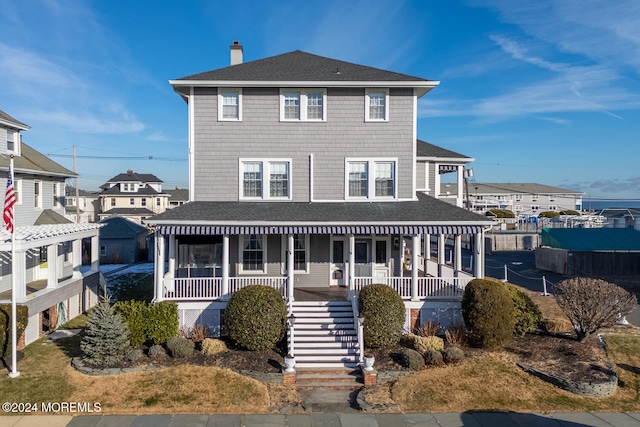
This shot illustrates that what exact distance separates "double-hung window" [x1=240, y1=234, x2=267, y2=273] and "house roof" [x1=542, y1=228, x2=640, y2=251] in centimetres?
2327

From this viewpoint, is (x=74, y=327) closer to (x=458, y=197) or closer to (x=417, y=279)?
(x=417, y=279)

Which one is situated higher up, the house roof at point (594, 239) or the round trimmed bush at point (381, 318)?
the house roof at point (594, 239)

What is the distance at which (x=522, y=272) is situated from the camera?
99.2 ft

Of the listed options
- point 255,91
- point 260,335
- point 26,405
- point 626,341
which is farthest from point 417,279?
point 26,405

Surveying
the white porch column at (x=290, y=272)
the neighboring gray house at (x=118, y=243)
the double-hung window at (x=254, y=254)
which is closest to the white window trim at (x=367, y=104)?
the white porch column at (x=290, y=272)

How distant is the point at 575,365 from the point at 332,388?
7666 mm

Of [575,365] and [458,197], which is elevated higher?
[458,197]

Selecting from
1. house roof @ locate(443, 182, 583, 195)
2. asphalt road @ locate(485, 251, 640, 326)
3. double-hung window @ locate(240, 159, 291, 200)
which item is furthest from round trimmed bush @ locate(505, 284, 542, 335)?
house roof @ locate(443, 182, 583, 195)

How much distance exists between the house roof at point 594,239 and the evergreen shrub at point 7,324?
3193 cm

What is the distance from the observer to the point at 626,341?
15.0 meters

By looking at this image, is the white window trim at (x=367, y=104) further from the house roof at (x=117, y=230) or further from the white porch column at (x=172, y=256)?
the house roof at (x=117, y=230)

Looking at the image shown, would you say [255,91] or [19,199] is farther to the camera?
[19,199]

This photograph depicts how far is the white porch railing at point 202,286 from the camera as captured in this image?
15.5m

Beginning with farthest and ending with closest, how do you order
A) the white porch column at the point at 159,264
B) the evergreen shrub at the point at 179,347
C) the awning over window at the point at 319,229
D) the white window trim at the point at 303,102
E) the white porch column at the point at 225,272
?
the white window trim at the point at 303,102 → the white porch column at the point at 225,272 → the awning over window at the point at 319,229 → the white porch column at the point at 159,264 → the evergreen shrub at the point at 179,347
